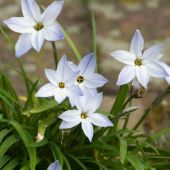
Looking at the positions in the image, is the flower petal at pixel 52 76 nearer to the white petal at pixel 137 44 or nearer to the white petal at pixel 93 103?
the white petal at pixel 93 103

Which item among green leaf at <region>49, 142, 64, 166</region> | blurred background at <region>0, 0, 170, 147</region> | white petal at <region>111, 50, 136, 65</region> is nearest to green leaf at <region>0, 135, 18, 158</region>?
green leaf at <region>49, 142, 64, 166</region>

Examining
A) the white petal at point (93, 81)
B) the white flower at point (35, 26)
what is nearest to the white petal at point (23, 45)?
the white flower at point (35, 26)

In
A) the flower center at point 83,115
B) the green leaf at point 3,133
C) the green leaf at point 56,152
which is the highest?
the flower center at point 83,115

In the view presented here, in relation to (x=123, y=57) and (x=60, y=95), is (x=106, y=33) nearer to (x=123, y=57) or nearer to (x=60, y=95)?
(x=123, y=57)

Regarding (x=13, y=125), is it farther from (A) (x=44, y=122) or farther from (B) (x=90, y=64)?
(B) (x=90, y=64)

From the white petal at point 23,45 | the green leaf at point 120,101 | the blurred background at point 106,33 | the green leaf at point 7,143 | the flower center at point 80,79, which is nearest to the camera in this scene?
the white petal at point 23,45

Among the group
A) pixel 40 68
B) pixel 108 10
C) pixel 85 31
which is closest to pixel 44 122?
pixel 40 68

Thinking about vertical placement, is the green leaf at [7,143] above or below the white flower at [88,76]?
below
